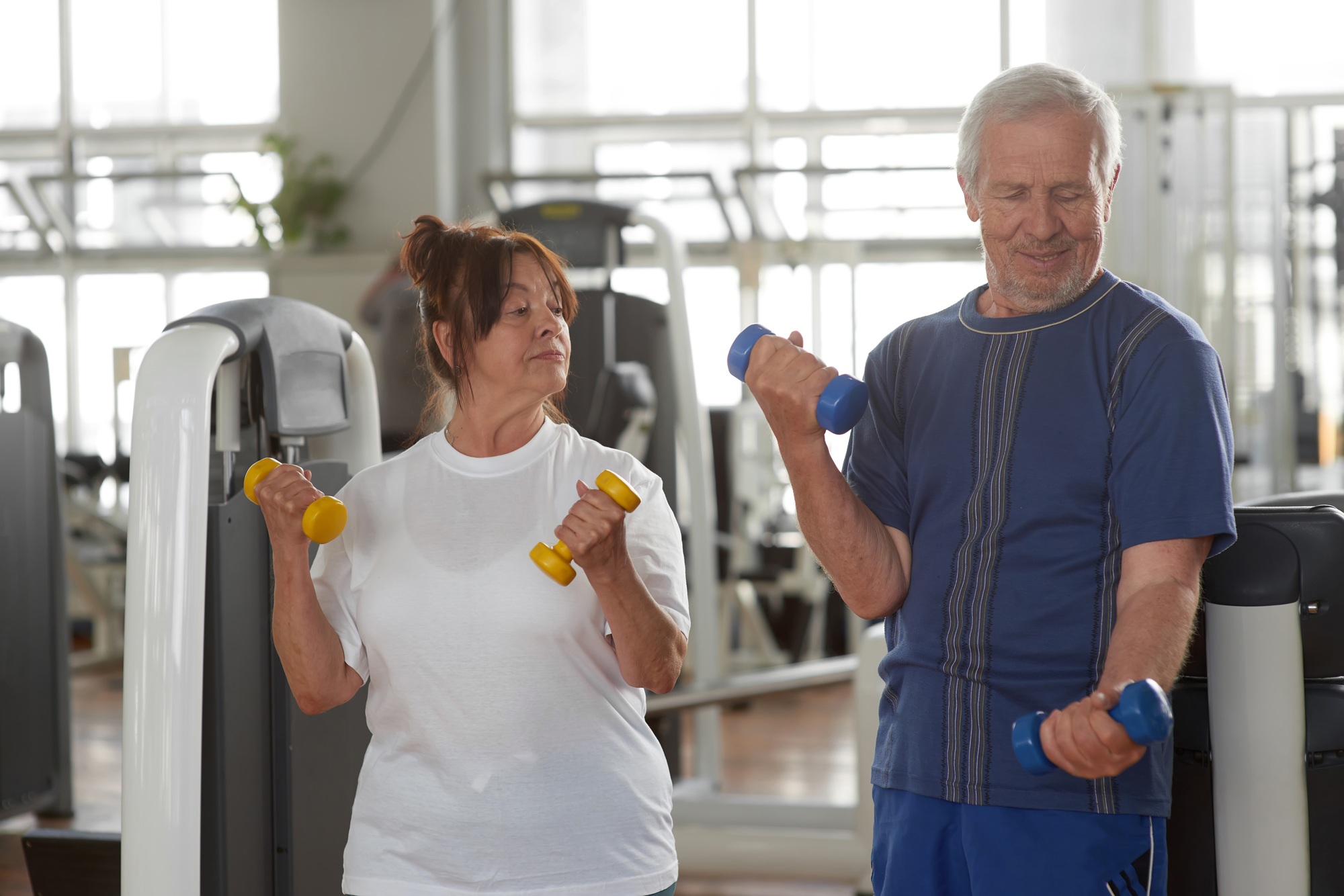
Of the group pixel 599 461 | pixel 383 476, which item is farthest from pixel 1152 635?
pixel 383 476

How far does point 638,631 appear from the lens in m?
1.22

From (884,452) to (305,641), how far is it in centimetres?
62

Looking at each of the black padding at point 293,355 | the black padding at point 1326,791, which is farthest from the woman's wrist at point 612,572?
the black padding at point 1326,791

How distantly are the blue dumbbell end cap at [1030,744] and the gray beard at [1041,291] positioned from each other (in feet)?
1.32

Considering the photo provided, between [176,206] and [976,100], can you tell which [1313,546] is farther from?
[176,206]

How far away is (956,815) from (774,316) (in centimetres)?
511

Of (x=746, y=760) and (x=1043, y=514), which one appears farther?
(x=746, y=760)

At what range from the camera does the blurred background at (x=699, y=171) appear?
5352mm

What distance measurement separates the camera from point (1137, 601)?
1113mm

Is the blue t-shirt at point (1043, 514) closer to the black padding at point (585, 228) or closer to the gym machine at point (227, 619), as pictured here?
the gym machine at point (227, 619)

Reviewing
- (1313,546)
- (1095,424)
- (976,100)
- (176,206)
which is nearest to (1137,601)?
(1095,424)

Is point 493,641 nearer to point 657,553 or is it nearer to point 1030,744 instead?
point 657,553

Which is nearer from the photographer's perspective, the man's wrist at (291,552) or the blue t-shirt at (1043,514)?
the blue t-shirt at (1043,514)

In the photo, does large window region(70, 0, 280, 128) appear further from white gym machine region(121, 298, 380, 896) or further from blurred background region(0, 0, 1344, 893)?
white gym machine region(121, 298, 380, 896)
